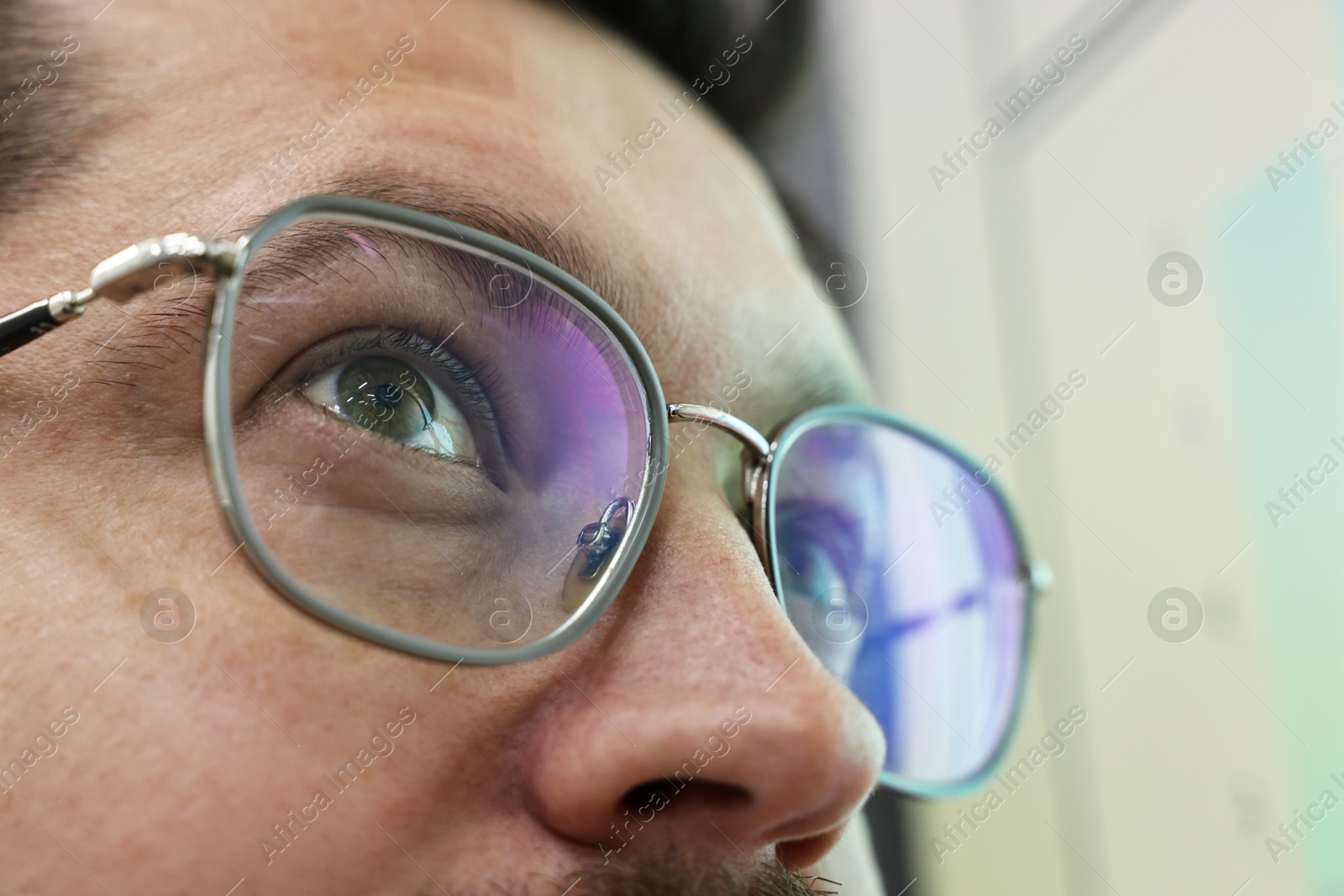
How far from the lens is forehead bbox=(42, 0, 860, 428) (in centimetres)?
53

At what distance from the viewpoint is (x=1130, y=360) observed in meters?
1.27

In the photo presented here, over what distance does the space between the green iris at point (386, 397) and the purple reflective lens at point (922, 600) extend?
1.42ft

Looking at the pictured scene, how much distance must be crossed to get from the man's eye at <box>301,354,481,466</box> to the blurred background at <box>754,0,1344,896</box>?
710 millimetres

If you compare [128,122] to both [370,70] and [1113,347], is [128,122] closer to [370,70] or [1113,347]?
[370,70]

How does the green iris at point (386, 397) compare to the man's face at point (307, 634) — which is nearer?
the man's face at point (307, 634)

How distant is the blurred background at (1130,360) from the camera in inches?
40.3

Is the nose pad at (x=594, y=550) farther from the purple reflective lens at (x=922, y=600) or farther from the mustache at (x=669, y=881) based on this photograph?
the purple reflective lens at (x=922, y=600)

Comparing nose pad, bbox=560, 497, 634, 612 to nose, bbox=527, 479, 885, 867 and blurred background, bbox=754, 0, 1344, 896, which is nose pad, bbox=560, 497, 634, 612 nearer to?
nose, bbox=527, 479, 885, 867

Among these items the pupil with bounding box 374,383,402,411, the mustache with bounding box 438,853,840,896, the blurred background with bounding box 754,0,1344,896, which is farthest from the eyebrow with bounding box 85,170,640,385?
the blurred background with bounding box 754,0,1344,896

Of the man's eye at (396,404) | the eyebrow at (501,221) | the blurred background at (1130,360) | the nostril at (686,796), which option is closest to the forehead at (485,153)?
the eyebrow at (501,221)

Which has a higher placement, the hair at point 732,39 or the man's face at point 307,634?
the hair at point 732,39

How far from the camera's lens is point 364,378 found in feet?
1.76

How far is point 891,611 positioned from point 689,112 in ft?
1.82

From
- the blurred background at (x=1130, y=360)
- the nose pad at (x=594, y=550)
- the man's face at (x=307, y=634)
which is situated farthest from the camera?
the blurred background at (x=1130, y=360)
